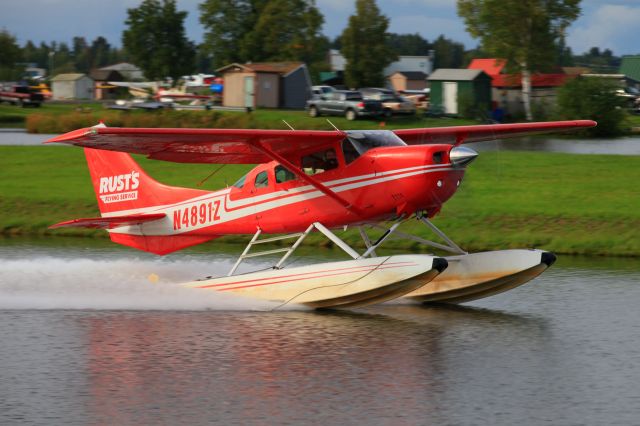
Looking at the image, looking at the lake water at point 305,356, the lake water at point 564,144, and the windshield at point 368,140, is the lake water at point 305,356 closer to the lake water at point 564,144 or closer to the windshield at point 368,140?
the windshield at point 368,140

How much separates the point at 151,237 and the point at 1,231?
25.9 feet

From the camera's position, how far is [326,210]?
13.8 m

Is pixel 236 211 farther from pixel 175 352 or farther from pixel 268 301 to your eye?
pixel 175 352

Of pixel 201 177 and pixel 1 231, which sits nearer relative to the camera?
pixel 1 231

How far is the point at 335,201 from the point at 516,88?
42.1 m

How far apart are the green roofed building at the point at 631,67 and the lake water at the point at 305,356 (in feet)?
275

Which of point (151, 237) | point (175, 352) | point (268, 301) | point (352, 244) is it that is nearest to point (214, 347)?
point (175, 352)

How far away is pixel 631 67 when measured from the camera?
9662 centimetres

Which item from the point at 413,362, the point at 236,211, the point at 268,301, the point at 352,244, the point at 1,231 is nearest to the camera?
the point at 413,362

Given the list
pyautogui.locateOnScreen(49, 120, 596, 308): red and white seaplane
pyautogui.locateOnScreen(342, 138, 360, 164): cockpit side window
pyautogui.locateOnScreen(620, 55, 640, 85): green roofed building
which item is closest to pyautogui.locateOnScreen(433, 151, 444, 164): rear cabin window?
pyautogui.locateOnScreen(49, 120, 596, 308): red and white seaplane

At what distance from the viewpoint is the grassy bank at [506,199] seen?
19625mm

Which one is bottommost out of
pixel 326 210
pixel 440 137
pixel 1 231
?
pixel 1 231

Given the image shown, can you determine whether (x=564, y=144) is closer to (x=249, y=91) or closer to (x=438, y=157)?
(x=438, y=157)

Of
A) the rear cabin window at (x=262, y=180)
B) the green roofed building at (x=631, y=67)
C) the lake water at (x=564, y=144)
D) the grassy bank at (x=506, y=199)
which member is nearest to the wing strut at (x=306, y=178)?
the rear cabin window at (x=262, y=180)
